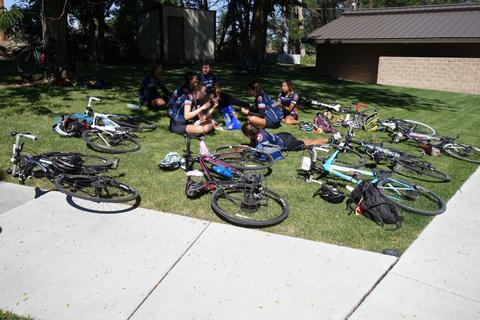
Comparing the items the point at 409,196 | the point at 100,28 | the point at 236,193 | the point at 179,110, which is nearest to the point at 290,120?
the point at 179,110

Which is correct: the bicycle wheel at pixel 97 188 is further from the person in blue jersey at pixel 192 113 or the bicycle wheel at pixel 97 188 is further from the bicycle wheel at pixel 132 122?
the person in blue jersey at pixel 192 113

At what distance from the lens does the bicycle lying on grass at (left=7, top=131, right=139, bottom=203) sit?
4824mm

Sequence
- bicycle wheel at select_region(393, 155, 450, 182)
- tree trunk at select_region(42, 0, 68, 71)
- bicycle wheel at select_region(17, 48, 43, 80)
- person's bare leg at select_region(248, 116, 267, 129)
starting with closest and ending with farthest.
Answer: bicycle wheel at select_region(393, 155, 450, 182), person's bare leg at select_region(248, 116, 267, 129), tree trunk at select_region(42, 0, 68, 71), bicycle wheel at select_region(17, 48, 43, 80)

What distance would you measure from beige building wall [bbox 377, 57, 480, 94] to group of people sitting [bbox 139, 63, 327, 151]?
511 inches

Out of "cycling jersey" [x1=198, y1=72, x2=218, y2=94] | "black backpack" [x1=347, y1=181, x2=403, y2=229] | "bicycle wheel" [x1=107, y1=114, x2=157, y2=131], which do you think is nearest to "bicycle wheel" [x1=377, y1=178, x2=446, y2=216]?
"black backpack" [x1=347, y1=181, x2=403, y2=229]

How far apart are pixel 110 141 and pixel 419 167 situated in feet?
17.1

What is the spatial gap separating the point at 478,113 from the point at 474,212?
9476 millimetres

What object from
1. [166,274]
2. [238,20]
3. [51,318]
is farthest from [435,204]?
[238,20]

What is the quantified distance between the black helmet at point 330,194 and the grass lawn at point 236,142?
8 centimetres

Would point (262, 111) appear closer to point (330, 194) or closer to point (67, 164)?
point (330, 194)

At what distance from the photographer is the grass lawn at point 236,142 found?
4730mm

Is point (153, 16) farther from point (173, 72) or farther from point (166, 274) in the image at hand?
point (166, 274)

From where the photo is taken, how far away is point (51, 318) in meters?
3.04

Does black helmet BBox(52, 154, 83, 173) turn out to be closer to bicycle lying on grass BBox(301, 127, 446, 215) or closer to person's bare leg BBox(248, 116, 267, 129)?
bicycle lying on grass BBox(301, 127, 446, 215)
